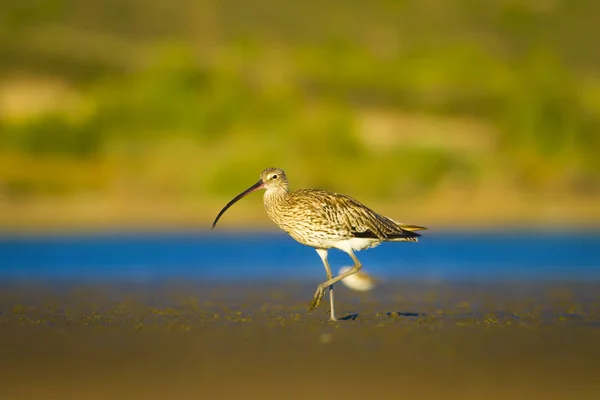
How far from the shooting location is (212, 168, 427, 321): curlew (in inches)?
443

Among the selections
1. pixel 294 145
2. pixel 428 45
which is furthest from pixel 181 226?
pixel 428 45

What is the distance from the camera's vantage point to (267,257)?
19688 mm

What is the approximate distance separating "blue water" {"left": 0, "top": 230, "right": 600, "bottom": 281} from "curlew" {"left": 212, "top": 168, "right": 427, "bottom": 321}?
410 cm

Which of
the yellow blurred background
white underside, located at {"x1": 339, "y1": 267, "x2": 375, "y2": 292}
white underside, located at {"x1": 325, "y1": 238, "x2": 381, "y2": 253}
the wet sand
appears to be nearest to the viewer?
the wet sand

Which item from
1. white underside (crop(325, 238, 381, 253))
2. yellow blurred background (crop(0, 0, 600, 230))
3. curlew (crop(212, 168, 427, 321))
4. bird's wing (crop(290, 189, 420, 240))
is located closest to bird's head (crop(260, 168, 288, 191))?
curlew (crop(212, 168, 427, 321))

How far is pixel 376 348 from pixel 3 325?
372 centimetres

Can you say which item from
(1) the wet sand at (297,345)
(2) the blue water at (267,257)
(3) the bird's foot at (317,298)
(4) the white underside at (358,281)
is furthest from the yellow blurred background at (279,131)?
(3) the bird's foot at (317,298)

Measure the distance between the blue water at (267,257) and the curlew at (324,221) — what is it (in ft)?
13.5

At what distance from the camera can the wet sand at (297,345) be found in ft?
22.7

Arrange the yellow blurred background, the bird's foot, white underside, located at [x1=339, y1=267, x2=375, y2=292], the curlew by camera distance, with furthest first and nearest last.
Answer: the yellow blurred background → white underside, located at [x1=339, y1=267, x2=375, y2=292] → the curlew → the bird's foot

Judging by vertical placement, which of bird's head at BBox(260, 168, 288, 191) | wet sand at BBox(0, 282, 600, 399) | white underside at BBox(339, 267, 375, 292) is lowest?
wet sand at BBox(0, 282, 600, 399)

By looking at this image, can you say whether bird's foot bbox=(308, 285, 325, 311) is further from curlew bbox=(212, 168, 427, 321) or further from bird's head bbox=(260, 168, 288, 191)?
bird's head bbox=(260, 168, 288, 191)

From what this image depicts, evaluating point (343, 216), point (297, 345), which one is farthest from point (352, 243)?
point (297, 345)

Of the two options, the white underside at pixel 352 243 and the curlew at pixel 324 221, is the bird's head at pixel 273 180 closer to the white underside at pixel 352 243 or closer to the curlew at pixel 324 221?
the curlew at pixel 324 221
